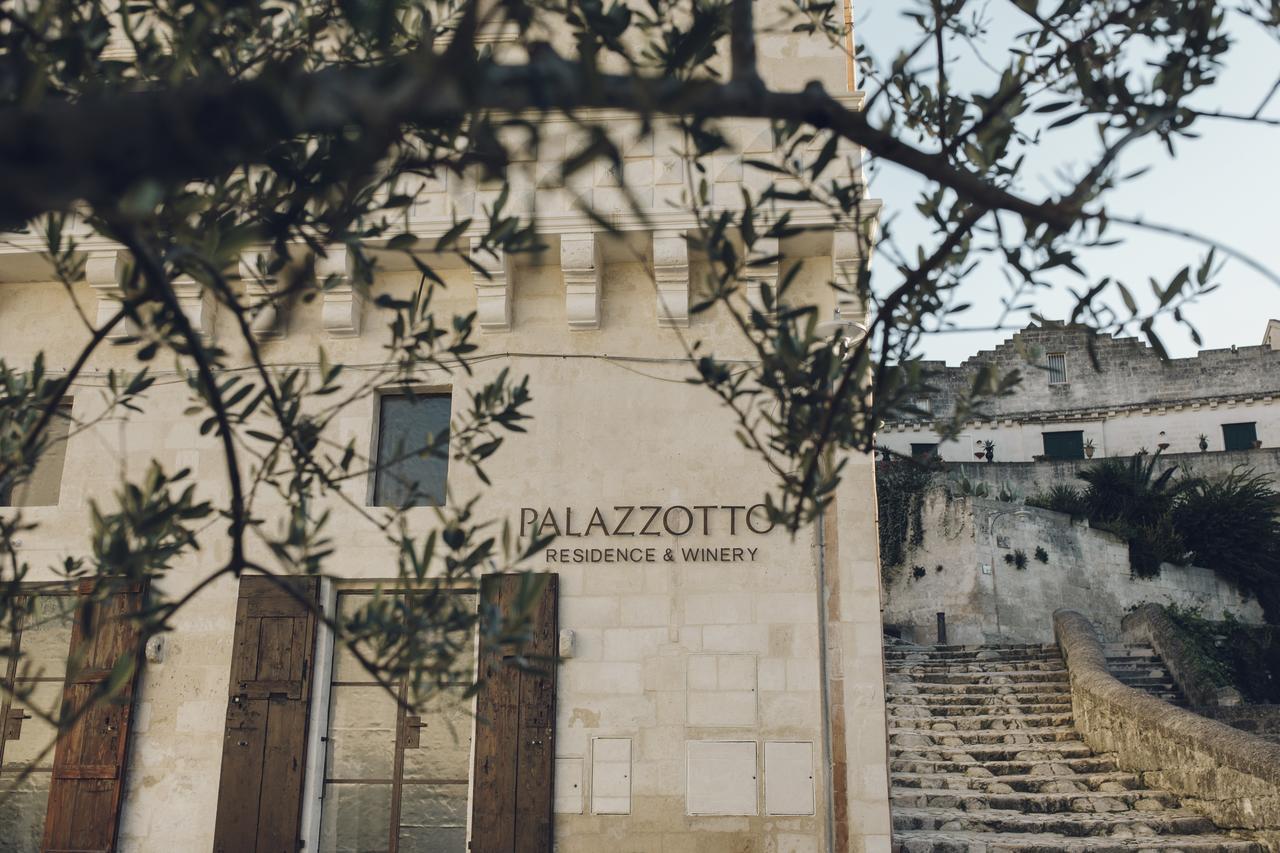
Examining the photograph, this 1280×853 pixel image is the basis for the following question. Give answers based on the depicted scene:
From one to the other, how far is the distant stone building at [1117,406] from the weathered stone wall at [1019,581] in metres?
8.75

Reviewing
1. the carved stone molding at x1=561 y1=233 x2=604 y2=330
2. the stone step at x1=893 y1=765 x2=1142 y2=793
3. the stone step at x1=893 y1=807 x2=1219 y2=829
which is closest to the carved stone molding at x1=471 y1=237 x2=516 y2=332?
the carved stone molding at x1=561 y1=233 x2=604 y2=330

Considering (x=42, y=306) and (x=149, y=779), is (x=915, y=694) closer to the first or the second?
(x=149, y=779)

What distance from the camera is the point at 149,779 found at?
7.70 m

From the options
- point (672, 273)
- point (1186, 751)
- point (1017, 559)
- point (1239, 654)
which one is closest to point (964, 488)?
point (1017, 559)

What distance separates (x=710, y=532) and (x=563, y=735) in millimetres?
1680

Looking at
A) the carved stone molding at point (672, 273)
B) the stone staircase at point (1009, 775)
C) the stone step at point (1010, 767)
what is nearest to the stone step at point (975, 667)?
the stone staircase at point (1009, 775)

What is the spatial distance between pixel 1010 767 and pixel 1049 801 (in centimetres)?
95

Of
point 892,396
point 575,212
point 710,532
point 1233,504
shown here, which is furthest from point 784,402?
point 1233,504

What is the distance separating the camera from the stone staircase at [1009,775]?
26.7 ft

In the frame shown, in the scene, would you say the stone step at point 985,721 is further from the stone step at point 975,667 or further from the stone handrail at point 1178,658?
the stone handrail at point 1178,658

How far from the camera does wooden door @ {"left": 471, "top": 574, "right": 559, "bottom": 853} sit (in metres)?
7.26

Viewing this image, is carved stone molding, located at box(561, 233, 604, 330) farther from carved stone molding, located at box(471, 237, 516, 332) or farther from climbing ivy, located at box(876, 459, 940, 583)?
climbing ivy, located at box(876, 459, 940, 583)

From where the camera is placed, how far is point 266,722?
7.59 metres

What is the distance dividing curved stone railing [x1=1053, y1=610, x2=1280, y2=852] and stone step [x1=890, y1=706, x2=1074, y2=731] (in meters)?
0.26
